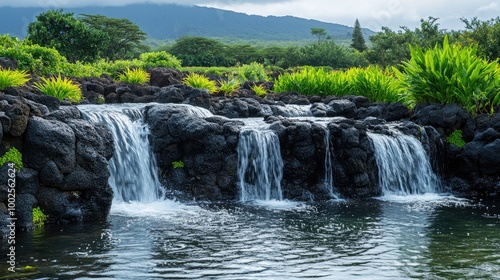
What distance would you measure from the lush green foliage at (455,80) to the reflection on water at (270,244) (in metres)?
5.12

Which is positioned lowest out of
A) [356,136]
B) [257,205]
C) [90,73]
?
[257,205]

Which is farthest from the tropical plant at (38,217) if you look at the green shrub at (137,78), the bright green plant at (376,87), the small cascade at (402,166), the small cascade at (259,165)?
the bright green plant at (376,87)

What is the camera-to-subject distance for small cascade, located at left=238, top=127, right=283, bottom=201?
15977 mm

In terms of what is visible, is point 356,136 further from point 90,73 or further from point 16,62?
point 90,73

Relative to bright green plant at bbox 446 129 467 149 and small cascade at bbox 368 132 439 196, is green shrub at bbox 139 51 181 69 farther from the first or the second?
bright green plant at bbox 446 129 467 149

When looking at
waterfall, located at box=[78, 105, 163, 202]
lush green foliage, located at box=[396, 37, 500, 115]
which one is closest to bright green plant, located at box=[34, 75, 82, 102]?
waterfall, located at box=[78, 105, 163, 202]

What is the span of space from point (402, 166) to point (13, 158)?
10.4 metres

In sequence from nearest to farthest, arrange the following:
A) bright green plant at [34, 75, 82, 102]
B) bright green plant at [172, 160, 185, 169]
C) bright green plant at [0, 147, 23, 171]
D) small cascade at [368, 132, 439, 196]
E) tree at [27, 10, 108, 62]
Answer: bright green plant at [0, 147, 23, 171] < bright green plant at [172, 160, 185, 169] < small cascade at [368, 132, 439, 196] < bright green plant at [34, 75, 82, 102] < tree at [27, 10, 108, 62]

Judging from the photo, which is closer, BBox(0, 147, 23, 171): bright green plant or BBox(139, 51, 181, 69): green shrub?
BBox(0, 147, 23, 171): bright green plant

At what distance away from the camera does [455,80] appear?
18.9 meters

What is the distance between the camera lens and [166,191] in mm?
15625

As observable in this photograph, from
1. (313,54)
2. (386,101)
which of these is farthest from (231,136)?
(313,54)

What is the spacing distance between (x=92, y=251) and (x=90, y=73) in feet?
63.3

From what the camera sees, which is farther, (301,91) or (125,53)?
(125,53)
